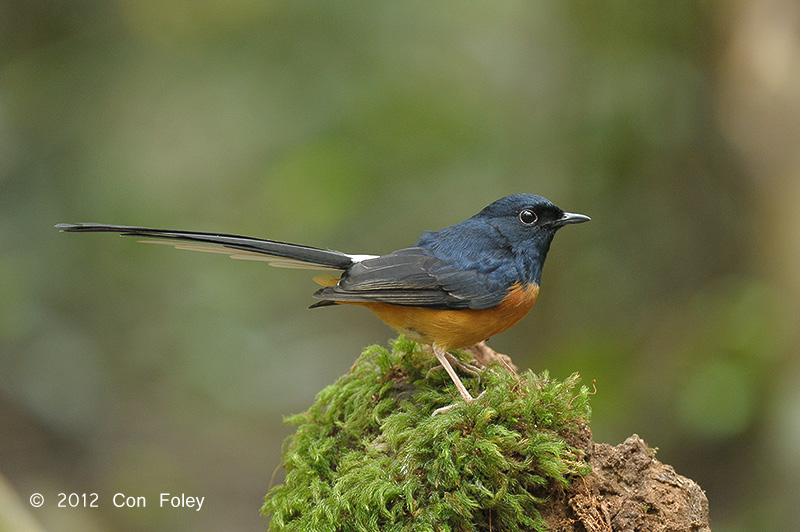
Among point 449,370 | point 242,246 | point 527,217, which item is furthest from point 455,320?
point 242,246

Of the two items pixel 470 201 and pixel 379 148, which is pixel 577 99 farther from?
pixel 379 148

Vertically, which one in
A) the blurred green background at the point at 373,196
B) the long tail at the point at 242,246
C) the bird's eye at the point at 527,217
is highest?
the blurred green background at the point at 373,196

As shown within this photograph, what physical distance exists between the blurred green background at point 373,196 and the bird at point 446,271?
6.65 feet

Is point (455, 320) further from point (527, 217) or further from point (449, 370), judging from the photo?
point (527, 217)

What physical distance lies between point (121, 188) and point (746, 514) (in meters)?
6.95

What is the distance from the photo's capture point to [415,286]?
13.1 ft

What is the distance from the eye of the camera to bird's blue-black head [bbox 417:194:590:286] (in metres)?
4.19

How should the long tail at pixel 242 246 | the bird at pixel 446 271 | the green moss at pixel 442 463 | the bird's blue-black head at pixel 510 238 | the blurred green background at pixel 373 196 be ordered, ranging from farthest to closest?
1. the blurred green background at pixel 373 196
2. the bird's blue-black head at pixel 510 238
3. the bird at pixel 446 271
4. the long tail at pixel 242 246
5. the green moss at pixel 442 463

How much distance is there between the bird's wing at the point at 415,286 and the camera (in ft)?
12.8

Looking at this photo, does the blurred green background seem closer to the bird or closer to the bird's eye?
the bird

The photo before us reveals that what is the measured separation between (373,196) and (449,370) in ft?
10.6

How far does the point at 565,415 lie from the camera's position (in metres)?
3.27

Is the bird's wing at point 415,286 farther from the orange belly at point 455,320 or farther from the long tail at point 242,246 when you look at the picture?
the long tail at point 242,246

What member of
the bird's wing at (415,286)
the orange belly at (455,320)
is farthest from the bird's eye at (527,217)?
the bird's wing at (415,286)
